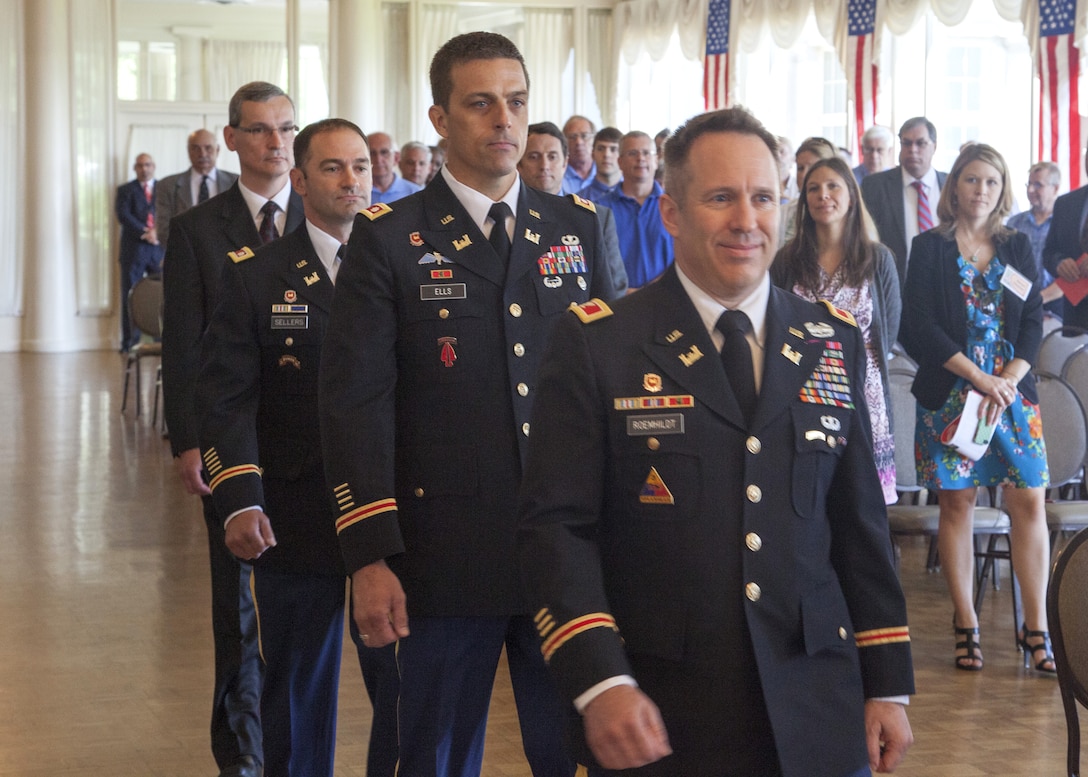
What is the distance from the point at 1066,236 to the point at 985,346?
119 inches

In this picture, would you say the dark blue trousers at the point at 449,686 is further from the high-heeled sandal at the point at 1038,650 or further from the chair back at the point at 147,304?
the chair back at the point at 147,304

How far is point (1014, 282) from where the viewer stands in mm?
4785

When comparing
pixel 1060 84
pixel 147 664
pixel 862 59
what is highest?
pixel 862 59

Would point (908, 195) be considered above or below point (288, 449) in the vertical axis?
above

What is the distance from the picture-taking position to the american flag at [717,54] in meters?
14.0

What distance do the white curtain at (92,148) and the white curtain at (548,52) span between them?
4846 millimetres

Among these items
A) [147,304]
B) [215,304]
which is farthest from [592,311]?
[147,304]

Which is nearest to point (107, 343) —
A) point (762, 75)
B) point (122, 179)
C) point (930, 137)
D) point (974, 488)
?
point (122, 179)

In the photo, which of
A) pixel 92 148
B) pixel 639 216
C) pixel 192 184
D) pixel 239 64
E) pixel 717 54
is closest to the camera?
pixel 639 216

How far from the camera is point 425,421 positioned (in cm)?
259

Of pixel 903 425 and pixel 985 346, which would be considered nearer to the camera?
pixel 985 346

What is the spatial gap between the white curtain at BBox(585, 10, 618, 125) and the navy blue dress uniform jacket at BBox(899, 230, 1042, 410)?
1204cm

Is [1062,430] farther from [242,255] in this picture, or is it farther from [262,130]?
[242,255]

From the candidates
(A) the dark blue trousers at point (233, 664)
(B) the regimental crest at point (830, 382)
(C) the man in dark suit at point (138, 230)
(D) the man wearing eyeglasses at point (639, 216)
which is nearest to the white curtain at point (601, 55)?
(C) the man in dark suit at point (138, 230)
